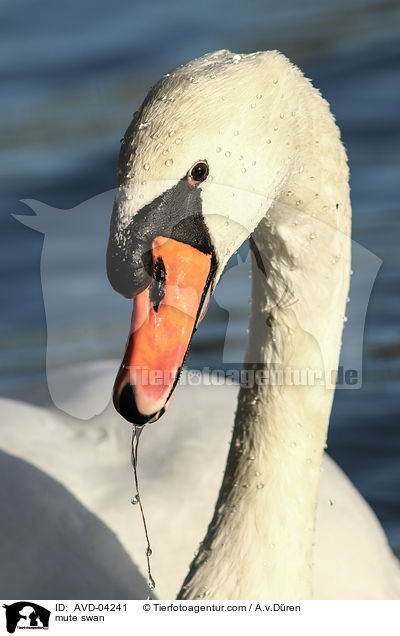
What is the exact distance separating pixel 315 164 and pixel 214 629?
1149 millimetres

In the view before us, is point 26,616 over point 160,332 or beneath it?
beneath

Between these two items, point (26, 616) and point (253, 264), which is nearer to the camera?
point (253, 264)

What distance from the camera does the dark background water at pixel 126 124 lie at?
5082 millimetres

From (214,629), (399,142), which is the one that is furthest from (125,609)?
(399,142)

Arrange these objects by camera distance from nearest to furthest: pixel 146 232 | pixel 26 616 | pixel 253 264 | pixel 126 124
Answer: pixel 146 232
pixel 253 264
pixel 26 616
pixel 126 124

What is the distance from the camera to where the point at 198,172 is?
7.16 feet

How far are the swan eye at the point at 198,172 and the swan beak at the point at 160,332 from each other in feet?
0.43

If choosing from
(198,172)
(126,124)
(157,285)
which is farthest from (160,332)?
(126,124)

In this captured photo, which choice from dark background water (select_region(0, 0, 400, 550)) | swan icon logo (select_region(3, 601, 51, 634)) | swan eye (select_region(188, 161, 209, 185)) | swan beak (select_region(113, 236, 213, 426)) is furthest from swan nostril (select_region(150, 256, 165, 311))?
dark background water (select_region(0, 0, 400, 550))

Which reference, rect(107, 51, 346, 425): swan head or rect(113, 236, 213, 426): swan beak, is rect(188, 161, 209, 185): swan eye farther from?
rect(113, 236, 213, 426): swan beak

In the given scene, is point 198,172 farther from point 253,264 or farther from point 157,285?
point 253,264

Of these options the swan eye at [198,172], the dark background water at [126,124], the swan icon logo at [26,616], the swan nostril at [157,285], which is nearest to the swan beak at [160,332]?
the swan nostril at [157,285]

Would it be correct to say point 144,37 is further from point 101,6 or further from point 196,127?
point 196,127

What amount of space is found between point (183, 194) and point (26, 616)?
1.31 meters
